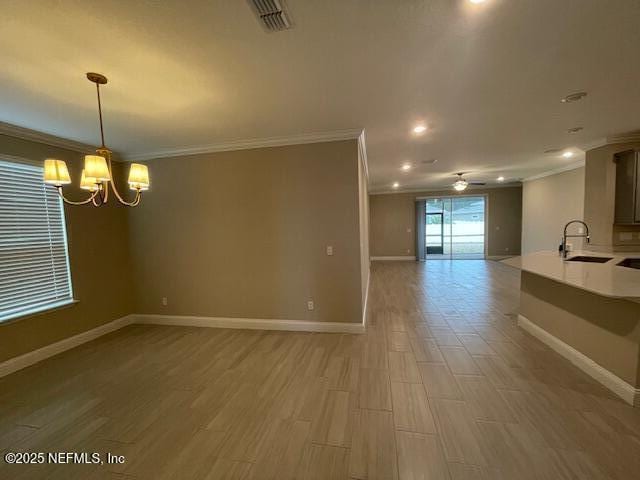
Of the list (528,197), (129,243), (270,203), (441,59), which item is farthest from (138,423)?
(528,197)

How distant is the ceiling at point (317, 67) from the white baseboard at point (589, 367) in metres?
2.56

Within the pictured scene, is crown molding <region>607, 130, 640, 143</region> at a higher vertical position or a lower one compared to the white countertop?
higher

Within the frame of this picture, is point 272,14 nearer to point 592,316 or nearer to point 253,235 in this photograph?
point 253,235

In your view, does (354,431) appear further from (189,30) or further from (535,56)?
(535,56)

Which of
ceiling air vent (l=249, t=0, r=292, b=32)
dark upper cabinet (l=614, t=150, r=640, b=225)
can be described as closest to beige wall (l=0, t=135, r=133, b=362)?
ceiling air vent (l=249, t=0, r=292, b=32)

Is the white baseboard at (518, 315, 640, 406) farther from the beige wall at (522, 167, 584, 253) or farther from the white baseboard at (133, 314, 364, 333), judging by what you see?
the beige wall at (522, 167, 584, 253)

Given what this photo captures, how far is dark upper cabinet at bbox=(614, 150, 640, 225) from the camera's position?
3705 millimetres

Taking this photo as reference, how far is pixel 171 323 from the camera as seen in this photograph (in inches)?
165

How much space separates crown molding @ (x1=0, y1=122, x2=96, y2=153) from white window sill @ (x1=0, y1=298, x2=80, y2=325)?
6.61 ft

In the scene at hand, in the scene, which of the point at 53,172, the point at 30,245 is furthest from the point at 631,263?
the point at 30,245

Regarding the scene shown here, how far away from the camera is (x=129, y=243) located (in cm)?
428

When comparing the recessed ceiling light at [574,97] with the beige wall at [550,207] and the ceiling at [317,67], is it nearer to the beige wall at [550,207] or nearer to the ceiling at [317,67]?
the ceiling at [317,67]

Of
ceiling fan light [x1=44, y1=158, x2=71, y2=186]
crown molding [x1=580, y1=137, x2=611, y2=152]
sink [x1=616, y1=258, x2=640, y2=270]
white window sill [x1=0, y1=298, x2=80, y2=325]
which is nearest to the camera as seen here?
ceiling fan light [x1=44, y1=158, x2=71, y2=186]

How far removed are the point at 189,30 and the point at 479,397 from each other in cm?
344
